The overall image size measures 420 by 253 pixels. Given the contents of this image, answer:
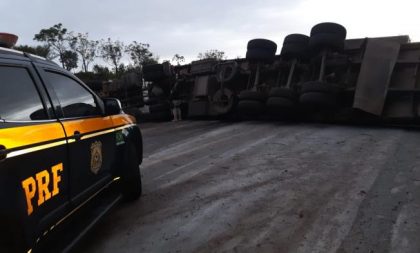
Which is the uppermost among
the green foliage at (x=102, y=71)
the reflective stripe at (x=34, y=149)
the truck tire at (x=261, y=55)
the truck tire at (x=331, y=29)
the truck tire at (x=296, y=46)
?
the truck tire at (x=331, y=29)

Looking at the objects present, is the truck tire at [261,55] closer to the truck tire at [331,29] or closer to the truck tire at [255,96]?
the truck tire at [255,96]

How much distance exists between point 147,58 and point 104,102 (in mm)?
37326

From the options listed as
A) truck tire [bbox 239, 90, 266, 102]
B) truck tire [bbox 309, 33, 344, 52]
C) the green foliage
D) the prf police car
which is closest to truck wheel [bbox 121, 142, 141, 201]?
the prf police car

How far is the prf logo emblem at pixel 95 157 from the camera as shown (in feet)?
10.8

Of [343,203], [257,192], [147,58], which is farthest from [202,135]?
[147,58]

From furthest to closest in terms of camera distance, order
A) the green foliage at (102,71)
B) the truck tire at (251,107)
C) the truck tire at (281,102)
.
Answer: the green foliage at (102,71) → the truck tire at (251,107) → the truck tire at (281,102)

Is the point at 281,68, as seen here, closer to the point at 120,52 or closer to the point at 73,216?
the point at 73,216

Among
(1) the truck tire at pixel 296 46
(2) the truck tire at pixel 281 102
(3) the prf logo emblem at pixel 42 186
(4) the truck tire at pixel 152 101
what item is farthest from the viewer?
(4) the truck tire at pixel 152 101

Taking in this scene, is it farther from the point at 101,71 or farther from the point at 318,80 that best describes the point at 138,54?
the point at 318,80

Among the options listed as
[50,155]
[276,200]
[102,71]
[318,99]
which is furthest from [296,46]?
[102,71]

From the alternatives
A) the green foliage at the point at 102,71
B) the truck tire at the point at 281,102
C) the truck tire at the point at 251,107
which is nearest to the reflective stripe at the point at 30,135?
the truck tire at the point at 281,102

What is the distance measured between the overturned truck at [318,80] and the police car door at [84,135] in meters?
6.44

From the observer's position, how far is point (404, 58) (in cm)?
930

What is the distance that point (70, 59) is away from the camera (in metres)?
38.1
